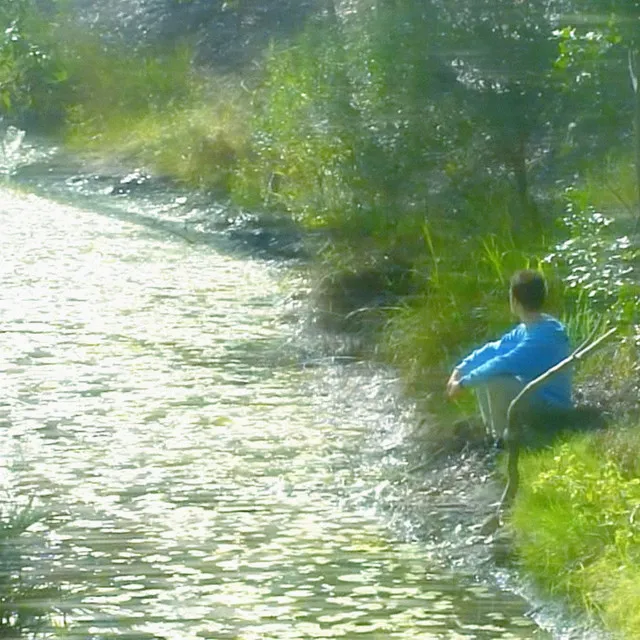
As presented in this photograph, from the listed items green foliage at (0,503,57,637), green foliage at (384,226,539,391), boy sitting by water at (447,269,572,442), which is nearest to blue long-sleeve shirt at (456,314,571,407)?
boy sitting by water at (447,269,572,442)

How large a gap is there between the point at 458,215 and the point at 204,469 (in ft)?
14.6

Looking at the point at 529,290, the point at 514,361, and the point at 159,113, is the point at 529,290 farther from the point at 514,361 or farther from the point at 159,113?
the point at 159,113

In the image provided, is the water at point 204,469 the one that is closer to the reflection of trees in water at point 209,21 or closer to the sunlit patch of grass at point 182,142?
the sunlit patch of grass at point 182,142

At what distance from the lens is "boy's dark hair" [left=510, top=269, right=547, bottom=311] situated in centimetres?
952

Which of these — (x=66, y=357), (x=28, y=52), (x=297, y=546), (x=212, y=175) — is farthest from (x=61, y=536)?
(x=212, y=175)

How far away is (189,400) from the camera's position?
12711 millimetres

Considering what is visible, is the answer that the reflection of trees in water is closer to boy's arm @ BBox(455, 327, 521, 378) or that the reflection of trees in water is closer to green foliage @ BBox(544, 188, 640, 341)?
green foliage @ BBox(544, 188, 640, 341)

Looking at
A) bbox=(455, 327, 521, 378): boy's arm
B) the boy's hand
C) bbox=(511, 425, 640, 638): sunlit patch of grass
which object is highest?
bbox=(455, 327, 521, 378): boy's arm

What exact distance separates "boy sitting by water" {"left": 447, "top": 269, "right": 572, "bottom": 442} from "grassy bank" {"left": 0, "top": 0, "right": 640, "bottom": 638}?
275mm

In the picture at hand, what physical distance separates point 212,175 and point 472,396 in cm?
1307

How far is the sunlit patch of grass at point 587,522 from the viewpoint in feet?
24.3

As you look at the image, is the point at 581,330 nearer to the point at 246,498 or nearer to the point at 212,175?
the point at 246,498

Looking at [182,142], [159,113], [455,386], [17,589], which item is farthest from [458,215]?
[159,113]

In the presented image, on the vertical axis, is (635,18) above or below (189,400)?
above
